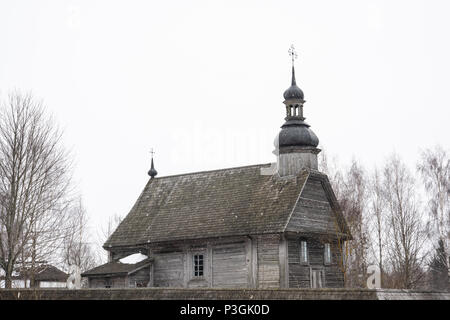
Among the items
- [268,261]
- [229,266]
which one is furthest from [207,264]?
[268,261]

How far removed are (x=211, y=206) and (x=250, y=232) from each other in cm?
449

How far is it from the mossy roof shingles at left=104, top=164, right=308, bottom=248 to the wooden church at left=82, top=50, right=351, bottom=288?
0.06 meters

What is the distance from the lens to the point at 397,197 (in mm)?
42906

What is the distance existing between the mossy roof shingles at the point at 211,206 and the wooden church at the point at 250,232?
65 mm

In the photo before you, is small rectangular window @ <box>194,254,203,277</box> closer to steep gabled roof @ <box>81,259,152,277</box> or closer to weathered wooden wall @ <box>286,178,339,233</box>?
steep gabled roof @ <box>81,259,152,277</box>

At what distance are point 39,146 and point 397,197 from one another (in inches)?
880

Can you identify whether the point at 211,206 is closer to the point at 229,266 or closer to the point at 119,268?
the point at 229,266

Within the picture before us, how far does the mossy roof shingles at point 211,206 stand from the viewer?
35938 millimetres

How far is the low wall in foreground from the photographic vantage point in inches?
810

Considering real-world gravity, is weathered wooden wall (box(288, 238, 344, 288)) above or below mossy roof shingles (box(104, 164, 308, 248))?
below

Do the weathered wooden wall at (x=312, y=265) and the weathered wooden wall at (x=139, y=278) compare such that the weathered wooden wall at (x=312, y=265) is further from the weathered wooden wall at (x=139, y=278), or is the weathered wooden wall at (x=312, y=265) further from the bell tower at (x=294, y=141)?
the weathered wooden wall at (x=139, y=278)

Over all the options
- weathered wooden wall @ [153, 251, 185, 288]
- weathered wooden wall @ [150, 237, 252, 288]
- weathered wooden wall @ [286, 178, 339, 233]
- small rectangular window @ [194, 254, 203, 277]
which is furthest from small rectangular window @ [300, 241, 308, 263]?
weathered wooden wall @ [153, 251, 185, 288]
